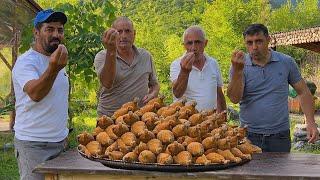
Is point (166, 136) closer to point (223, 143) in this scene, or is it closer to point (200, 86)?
point (223, 143)

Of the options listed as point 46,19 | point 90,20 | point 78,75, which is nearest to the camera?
point 46,19

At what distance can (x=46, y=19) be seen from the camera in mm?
3307

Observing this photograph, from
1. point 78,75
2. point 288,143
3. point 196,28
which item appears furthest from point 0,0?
point 288,143

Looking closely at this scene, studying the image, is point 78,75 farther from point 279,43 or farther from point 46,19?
point 279,43

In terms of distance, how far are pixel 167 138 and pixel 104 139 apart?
0.36m

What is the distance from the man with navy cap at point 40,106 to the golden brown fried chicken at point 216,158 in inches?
40.6

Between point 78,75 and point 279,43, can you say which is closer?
point 78,75

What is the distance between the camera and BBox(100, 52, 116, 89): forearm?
11.2ft

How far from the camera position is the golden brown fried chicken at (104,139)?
9.34 feet

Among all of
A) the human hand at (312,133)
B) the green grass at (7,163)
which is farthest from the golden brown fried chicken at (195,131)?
the green grass at (7,163)

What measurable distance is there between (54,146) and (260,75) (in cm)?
160

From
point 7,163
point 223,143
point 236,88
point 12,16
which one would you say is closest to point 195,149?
point 223,143

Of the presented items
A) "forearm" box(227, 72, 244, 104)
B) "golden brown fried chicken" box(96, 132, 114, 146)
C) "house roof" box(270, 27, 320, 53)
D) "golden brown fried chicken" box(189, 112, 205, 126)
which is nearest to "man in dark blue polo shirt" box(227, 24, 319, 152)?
"forearm" box(227, 72, 244, 104)

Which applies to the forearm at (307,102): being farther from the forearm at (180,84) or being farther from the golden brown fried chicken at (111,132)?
the golden brown fried chicken at (111,132)
